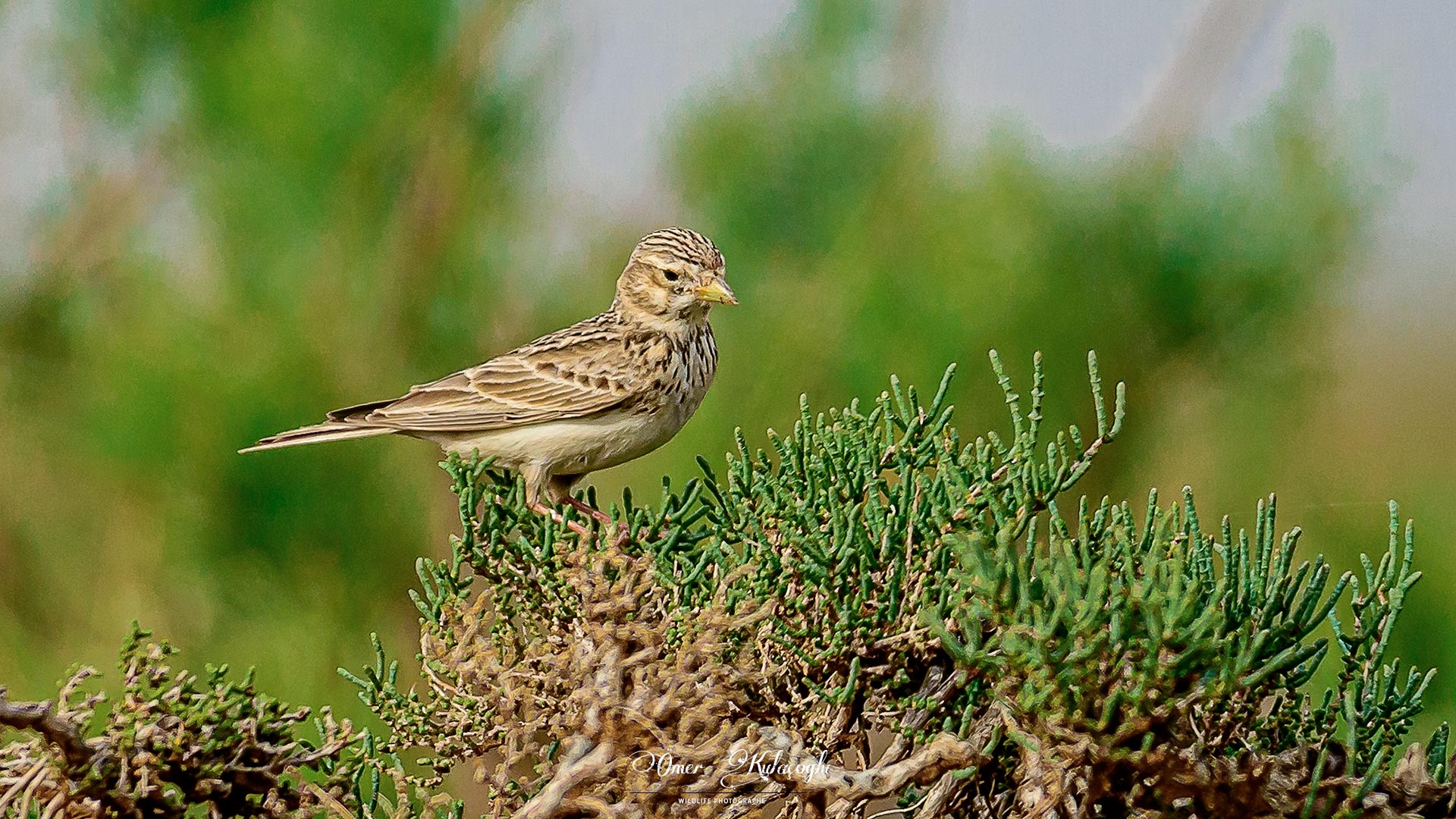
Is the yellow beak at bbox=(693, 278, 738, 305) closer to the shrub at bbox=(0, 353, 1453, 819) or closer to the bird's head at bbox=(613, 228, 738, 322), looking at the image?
the bird's head at bbox=(613, 228, 738, 322)

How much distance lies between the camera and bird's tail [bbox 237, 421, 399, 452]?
2.53 meters

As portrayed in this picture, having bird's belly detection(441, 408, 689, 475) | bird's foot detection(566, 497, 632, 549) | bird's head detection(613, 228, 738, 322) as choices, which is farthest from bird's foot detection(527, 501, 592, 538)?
bird's head detection(613, 228, 738, 322)

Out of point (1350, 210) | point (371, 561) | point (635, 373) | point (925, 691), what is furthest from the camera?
point (371, 561)

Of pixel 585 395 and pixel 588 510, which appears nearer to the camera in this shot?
pixel 588 510

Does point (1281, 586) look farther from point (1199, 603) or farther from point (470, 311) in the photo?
point (470, 311)

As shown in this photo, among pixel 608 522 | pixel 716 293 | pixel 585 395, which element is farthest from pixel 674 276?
pixel 608 522

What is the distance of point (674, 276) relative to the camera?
271 centimetres

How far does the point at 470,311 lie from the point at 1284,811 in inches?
117

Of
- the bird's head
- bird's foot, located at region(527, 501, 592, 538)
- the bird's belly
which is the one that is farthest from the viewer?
the bird's head

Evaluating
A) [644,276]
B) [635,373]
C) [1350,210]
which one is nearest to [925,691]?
[635,373]

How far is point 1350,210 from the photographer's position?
3396mm

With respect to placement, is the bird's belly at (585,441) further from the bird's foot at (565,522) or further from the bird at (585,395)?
the bird's foot at (565,522)

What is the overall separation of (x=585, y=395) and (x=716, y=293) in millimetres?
304

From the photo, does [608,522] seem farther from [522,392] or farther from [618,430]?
[522,392]
